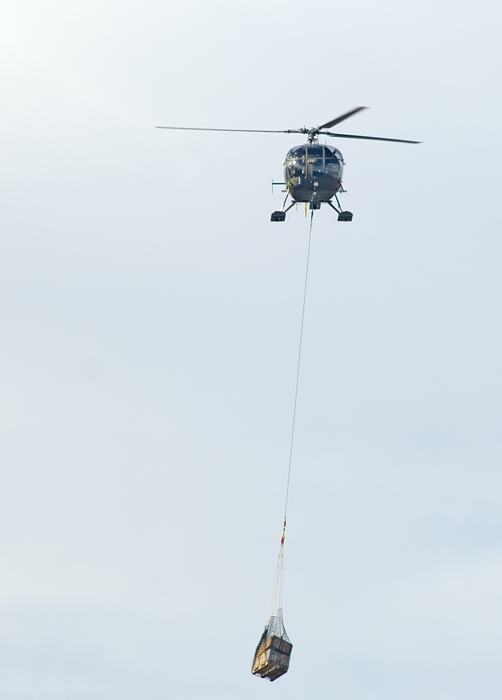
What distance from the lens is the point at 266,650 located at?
3585 inches

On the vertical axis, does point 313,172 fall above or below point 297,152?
below

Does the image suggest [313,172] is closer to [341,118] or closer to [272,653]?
[341,118]

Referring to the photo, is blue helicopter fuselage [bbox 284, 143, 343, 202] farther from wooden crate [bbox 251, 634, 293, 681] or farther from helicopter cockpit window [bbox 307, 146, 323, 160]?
wooden crate [bbox 251, 634, 293, 681]

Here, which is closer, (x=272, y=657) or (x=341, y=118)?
(x=272, y=657)

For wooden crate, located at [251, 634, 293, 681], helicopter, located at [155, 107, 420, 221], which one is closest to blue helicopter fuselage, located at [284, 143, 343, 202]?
helicopter, located at [155, 107, 420, 221]

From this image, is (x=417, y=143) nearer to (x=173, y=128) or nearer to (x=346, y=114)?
(x=346, y=114)

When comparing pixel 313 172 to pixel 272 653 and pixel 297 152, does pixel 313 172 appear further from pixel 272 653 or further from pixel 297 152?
pixel 272 653

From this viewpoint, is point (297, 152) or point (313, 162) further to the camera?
point (297, 152)

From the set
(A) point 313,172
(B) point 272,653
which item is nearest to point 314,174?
(A) point 313,172

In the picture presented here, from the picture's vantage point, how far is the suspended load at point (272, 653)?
297 ft

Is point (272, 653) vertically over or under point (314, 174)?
under

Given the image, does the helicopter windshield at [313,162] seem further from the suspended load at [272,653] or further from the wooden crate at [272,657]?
the wooden crate at [272,657]

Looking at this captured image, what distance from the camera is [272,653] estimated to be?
9056cm

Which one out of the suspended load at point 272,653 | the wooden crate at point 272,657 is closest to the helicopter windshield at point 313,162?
the suspended load at point 272,653
